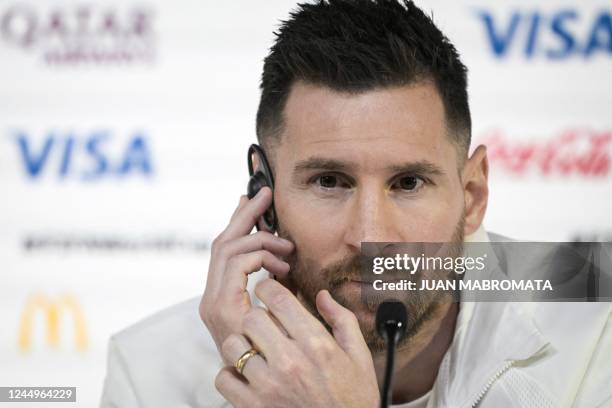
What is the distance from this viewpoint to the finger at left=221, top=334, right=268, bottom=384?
124cm

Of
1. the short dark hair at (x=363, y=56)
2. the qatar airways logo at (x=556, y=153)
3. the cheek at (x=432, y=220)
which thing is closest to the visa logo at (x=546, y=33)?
the qatar airways logo at (x=556, y=153)

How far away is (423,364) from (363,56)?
72 centimetres

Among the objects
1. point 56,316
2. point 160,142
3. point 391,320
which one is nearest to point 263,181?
point 391,320

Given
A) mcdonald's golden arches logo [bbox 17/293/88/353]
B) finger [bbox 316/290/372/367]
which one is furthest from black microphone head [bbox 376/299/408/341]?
mcdonald's golden arches logo [bbox 17/293/88/353]

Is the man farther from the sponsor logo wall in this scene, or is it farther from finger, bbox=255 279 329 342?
the sponsor logo wall

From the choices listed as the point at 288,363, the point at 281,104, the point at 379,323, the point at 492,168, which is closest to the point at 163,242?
the point at 281,104

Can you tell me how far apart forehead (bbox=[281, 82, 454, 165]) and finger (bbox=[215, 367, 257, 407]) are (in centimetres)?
47

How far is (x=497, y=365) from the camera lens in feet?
5.04

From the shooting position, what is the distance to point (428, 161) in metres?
1.48

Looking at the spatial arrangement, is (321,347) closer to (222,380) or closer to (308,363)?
(308,363)

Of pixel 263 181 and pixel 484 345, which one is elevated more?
pixel 263 181

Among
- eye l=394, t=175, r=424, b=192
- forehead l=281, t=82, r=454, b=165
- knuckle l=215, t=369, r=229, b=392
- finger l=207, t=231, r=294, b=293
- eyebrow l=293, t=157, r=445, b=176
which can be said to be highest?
forehead l=281, t=82, r=454, b=165

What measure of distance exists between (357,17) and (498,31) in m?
0.95

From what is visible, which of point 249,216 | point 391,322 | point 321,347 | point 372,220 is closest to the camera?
point 391,322
